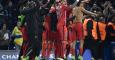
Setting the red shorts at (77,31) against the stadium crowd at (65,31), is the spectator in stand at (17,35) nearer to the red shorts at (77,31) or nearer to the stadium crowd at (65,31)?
the stadium crowd at (65,31)

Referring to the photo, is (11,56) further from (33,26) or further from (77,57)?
(77,57)

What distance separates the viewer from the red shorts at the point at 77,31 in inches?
454

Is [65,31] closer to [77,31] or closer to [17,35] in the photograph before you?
[77,31]

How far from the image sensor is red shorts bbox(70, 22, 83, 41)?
Result: 1153 centimetres

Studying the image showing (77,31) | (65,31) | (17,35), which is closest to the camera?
(77,31)

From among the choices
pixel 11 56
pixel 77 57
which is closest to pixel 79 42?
pixel 77 57

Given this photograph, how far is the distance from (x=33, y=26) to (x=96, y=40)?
198cm

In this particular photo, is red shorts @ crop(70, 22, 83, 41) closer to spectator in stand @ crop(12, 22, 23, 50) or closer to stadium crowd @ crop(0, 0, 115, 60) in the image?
stadium crowd @ crop(0, 0, 115, 60)

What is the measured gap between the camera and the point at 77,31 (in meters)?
11.7

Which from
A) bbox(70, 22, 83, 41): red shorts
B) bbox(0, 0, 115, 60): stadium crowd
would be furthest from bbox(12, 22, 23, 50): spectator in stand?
bbox(70, 22, 83, 41): red shorts

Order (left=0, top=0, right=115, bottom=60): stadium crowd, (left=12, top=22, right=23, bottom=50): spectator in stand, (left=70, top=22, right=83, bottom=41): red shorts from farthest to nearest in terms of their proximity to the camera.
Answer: (left=12, top=22, right=23, bottom=50): spectator in stand, (left=70, top=22, right=83, bottom=41): red shorts, (left=0, top=0, right=115, bottom=60): stadium crowd

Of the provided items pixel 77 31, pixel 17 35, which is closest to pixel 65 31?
pixel 77 31

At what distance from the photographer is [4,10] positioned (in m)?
14.3

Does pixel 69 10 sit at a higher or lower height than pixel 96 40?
higher
